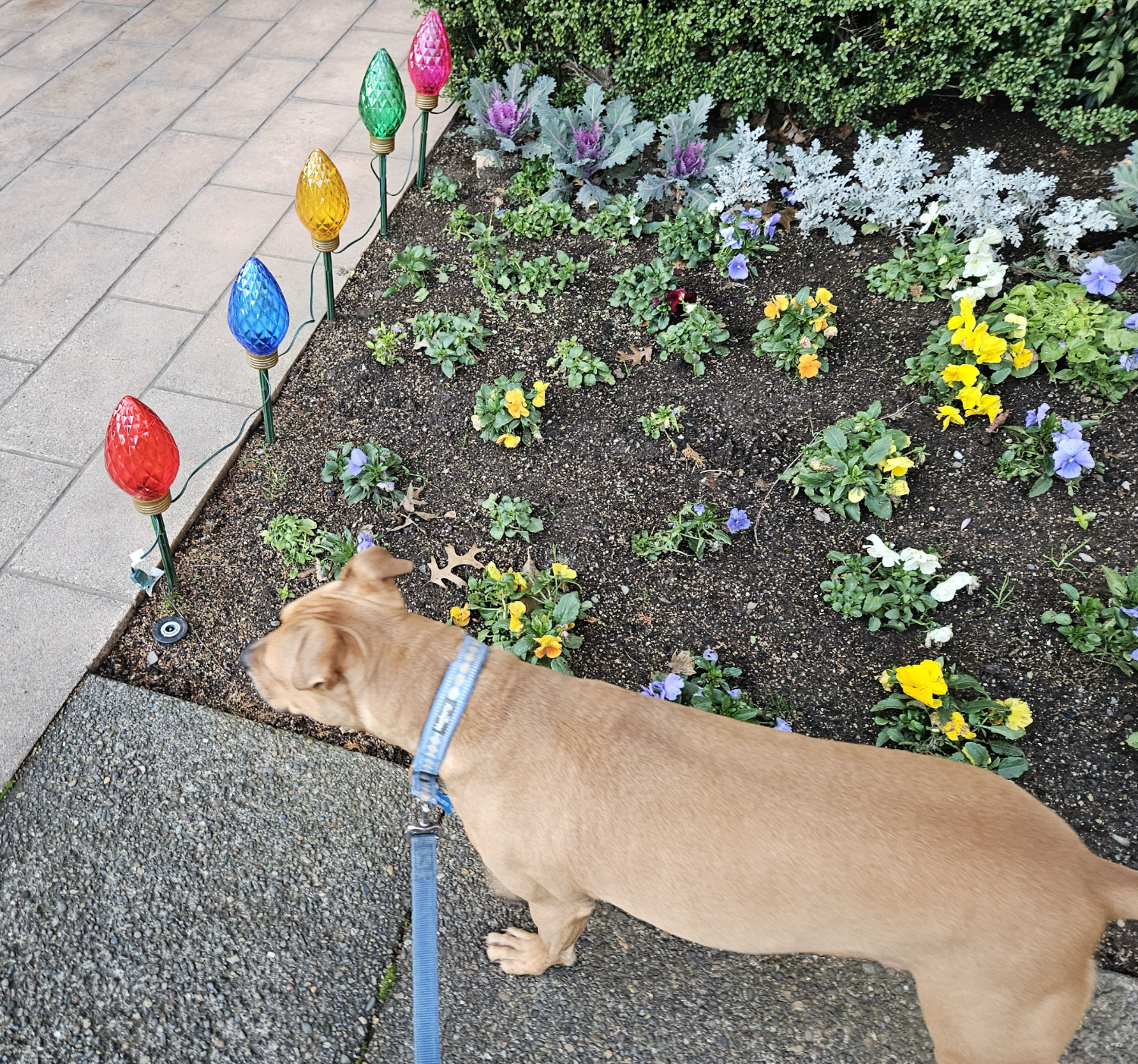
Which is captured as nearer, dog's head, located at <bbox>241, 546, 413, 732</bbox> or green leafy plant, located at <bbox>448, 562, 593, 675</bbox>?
dog's head, located at <bbox>241, 546, 413, 732</bbox>

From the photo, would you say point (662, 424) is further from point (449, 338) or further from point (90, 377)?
point (90, 377)

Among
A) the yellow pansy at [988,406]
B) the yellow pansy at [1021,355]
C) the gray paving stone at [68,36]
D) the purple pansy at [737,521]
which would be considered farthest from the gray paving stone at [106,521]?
the gray paving stone at [68,36]

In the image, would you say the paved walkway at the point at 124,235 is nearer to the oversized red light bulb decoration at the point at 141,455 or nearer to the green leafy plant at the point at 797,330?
the oversized red light bulb decoration at the point at 141,455

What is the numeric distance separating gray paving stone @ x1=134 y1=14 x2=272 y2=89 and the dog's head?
19.3 ft

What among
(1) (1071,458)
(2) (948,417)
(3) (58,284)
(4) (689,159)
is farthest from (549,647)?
(3) (58,284)

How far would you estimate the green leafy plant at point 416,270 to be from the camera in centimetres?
464

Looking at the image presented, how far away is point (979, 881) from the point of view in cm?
182

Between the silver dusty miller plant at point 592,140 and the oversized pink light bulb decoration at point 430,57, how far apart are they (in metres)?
0.71

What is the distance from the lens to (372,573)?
229 centimetres

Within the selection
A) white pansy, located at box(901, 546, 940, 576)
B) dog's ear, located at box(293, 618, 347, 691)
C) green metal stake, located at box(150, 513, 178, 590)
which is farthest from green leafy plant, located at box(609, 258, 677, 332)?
dog's ear, located at box(293, 618, 347, 691)

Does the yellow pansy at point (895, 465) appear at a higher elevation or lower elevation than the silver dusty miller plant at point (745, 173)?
lower

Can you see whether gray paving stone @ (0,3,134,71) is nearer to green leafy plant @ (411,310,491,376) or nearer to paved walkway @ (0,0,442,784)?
paved walkway @ (0,0,442,784)

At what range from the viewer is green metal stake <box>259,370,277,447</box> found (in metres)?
3.62

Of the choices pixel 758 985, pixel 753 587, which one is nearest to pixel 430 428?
pixel 753 587
